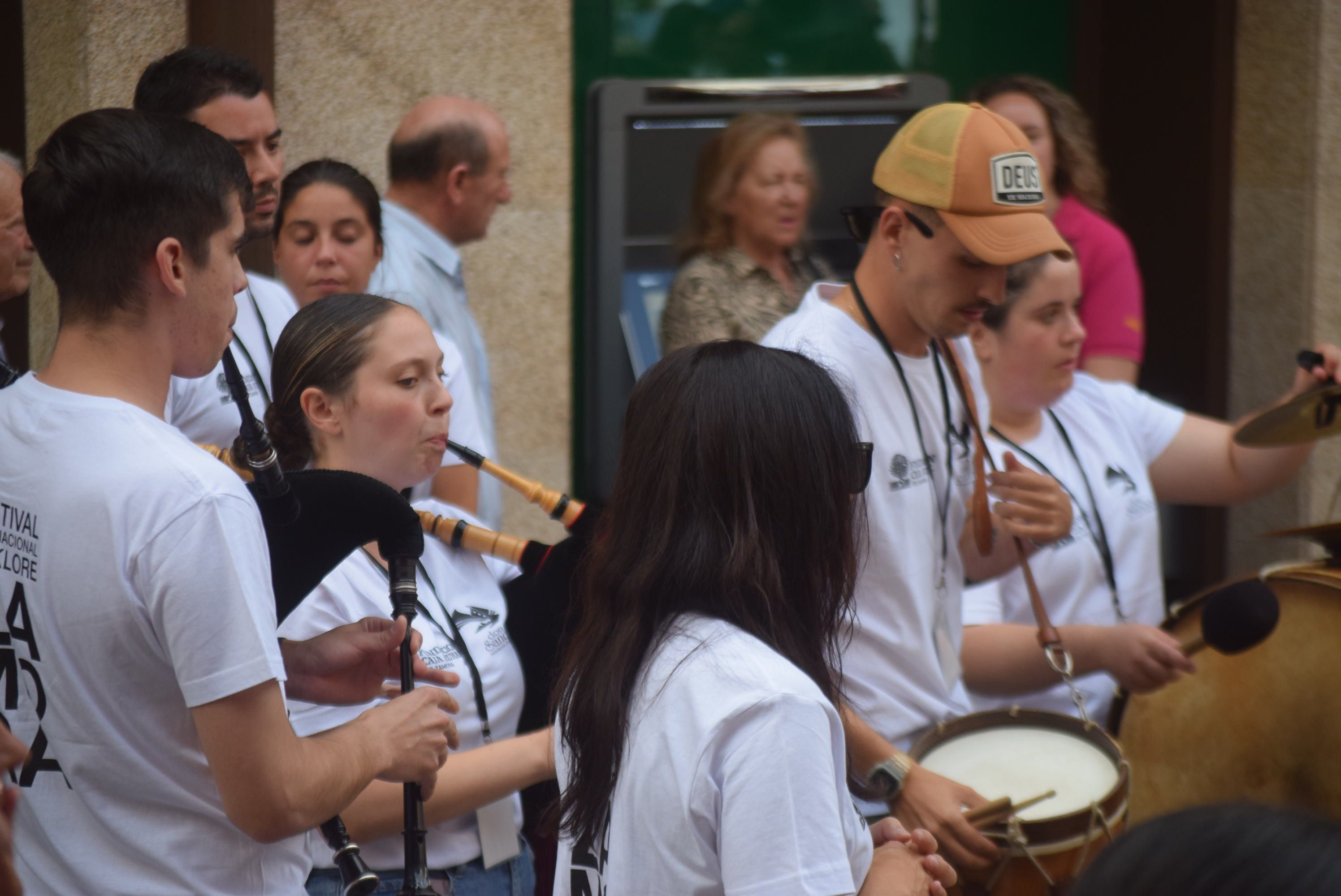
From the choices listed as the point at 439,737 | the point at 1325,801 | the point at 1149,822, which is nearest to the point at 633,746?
the point at 439,737

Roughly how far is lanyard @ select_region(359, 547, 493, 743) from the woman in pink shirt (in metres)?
2.55

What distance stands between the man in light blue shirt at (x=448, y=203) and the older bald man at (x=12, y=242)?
1.18 m

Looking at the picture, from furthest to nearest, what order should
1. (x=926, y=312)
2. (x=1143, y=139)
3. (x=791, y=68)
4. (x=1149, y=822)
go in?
(x=1143, y=139), (x=791, y=68), (x=926, y=312), (x=1149, y=822)

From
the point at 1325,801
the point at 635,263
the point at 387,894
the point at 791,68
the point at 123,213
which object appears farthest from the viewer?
the point at 791,68

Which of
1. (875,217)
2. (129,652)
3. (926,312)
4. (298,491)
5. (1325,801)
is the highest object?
(875,217)

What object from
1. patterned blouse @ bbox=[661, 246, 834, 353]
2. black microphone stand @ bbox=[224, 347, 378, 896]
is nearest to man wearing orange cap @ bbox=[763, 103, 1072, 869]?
black microphone stand @ bbox=[224, 347, 378, 896]

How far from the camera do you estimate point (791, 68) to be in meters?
5.42

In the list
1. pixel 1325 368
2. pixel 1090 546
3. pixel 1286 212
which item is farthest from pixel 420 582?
pixel 1286 212

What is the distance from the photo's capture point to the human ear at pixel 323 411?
2.56m

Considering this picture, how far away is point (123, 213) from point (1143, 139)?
15.7ft

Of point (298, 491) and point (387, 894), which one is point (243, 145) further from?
point (387, 894)

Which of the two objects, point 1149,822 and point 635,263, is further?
point 635,263

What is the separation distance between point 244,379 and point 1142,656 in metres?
1.89

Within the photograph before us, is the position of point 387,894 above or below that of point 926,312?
below
